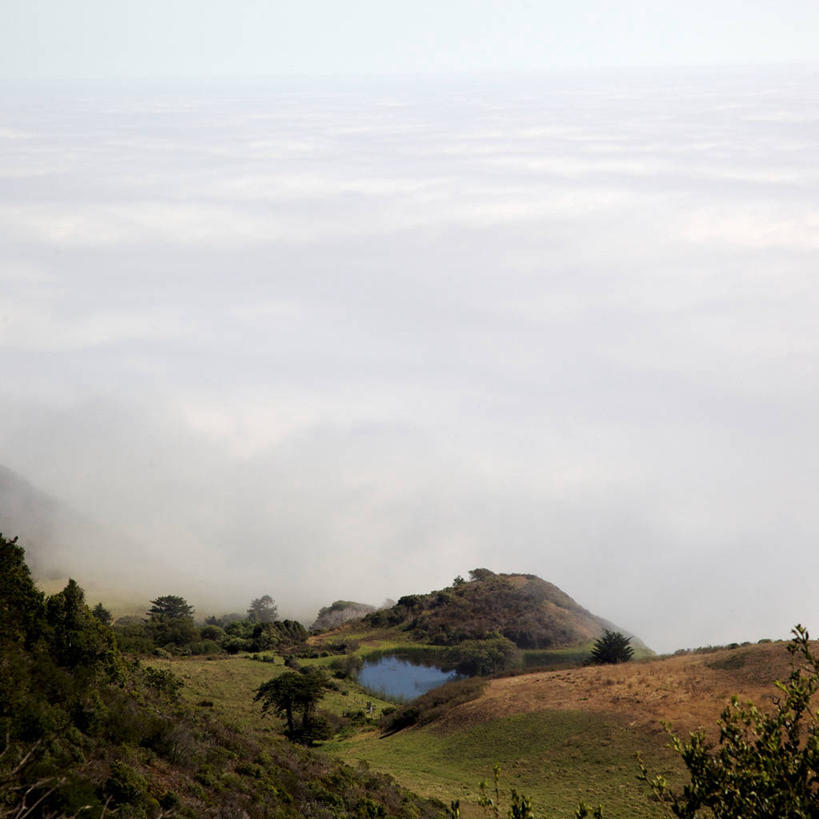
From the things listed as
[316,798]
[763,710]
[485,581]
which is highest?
[485,581]

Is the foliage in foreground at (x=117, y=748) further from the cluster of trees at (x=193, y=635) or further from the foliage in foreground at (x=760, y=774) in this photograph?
the cluster of trees at (x=193, y=635)

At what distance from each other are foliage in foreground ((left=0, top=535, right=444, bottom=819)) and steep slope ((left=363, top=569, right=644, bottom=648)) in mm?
46593

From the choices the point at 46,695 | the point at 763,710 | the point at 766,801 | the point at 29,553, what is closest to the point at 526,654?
the point at 763,710

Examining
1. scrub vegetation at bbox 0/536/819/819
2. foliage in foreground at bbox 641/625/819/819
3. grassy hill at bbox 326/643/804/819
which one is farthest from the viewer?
grassy hill at bbox 326/643/804/819

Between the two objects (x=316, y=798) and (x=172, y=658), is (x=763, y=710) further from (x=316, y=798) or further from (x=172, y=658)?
(x=172, y=658)

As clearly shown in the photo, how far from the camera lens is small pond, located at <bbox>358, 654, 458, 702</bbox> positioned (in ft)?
188

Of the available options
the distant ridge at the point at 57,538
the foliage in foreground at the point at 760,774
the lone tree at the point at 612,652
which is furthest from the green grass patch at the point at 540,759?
the distant ridge at the point at 57,538

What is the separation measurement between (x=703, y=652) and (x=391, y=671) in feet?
93.3

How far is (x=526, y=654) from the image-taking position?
68.9 meters

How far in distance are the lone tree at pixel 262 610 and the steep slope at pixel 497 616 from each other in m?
25.1

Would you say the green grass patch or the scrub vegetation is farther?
the green grass patch

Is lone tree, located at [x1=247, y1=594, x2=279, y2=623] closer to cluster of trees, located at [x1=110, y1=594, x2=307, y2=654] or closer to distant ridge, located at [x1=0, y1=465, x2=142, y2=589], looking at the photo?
cluster of trees, located at [x1=110, y1=594, x2=307, y2=654]

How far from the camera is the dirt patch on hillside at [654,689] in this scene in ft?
109

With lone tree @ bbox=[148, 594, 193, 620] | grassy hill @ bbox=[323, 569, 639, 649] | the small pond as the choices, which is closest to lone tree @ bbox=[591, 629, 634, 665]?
the small pond
